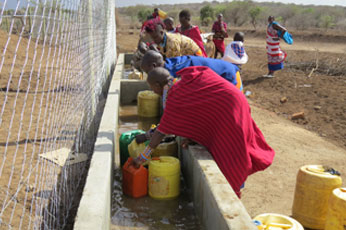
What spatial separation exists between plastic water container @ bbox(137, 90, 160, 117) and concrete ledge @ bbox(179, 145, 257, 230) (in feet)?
8.21

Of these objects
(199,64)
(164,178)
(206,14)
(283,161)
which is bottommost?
(283,161)

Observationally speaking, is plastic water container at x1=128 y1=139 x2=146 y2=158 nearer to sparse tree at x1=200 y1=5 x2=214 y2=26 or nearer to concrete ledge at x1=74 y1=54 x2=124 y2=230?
concrete ledge at x1=74 y1=54 x2=124 y2=230

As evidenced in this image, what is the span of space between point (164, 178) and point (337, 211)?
1.62m

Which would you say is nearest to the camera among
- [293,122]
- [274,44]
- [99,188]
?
[99,188]

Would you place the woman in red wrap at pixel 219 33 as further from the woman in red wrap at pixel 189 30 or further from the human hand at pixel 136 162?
the human hand at pixel 136 162

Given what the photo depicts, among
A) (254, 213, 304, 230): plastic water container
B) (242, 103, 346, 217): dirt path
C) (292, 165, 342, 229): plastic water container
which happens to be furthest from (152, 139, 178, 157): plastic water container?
(254, 213, 304, 230): plastic water container

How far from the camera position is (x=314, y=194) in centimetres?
350

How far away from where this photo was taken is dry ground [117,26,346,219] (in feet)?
14.4

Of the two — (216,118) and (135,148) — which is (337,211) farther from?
(135,148)

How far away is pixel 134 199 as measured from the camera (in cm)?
386

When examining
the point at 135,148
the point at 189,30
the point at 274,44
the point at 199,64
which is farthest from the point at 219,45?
the point at 135,148

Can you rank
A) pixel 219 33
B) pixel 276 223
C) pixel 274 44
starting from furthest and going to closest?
pixel 274 44 → pixel 219 33 → pixel 276 223

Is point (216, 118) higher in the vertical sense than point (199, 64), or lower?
lower

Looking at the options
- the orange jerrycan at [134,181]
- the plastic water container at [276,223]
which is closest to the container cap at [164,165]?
the orange jerrycan at [134,181]
